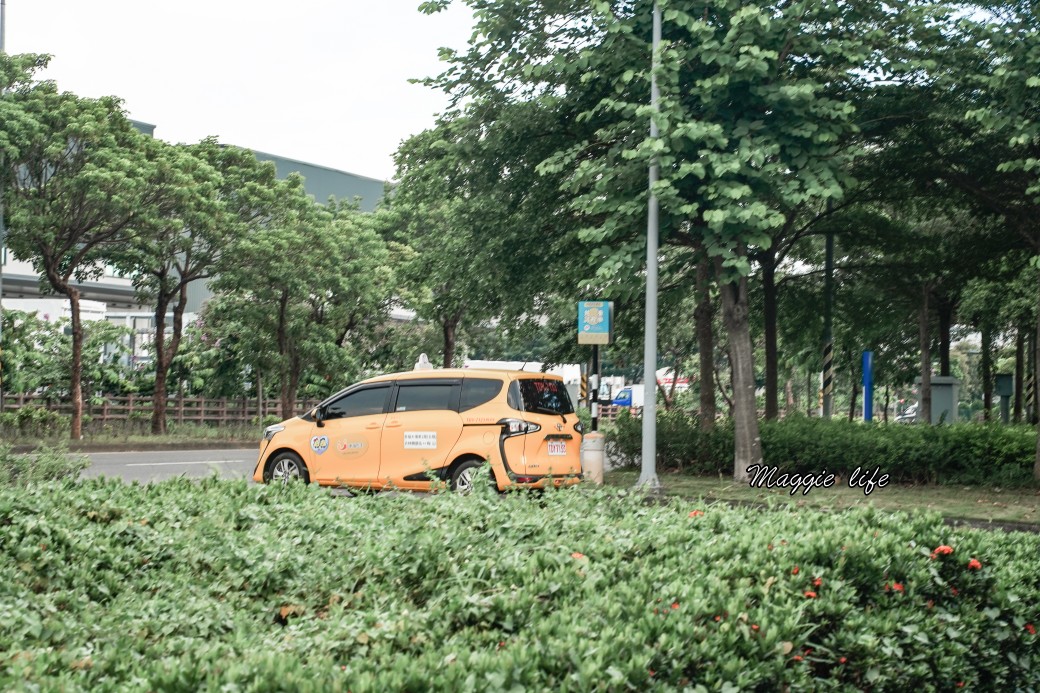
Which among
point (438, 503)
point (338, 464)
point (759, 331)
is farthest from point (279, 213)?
point (438, 503)

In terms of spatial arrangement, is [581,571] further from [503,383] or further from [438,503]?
[503,383]

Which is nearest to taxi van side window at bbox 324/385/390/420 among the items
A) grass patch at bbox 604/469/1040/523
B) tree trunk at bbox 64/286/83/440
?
grass patch at bbox 604/469/1040/523

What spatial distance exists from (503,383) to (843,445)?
6.54 metres

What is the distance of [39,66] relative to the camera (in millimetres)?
26062

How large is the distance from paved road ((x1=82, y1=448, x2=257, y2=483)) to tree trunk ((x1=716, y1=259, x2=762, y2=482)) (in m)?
7.94

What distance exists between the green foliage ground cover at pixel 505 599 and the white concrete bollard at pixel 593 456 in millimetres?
10391

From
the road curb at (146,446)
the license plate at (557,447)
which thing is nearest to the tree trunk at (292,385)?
the road curb at (146,446)

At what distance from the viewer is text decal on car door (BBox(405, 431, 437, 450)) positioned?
14.3 m

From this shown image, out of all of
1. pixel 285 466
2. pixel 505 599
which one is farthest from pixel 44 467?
pixel 505 599

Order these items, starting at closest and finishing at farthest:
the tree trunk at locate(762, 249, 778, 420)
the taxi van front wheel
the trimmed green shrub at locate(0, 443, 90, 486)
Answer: the trimmed green shrub at locate(0, 443, 90, 486) < the taxi van front wheel < the tree trunk at locate(762, 249, 778, 420)

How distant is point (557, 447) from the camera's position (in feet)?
47.0

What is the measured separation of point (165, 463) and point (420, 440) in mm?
10088

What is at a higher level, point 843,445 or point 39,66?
point 39,66

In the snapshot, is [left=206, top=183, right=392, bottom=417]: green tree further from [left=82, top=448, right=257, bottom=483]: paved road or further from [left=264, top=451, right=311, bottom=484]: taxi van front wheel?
[left=264, top=451, right=311, bottom=484]: taxi van front wheel
